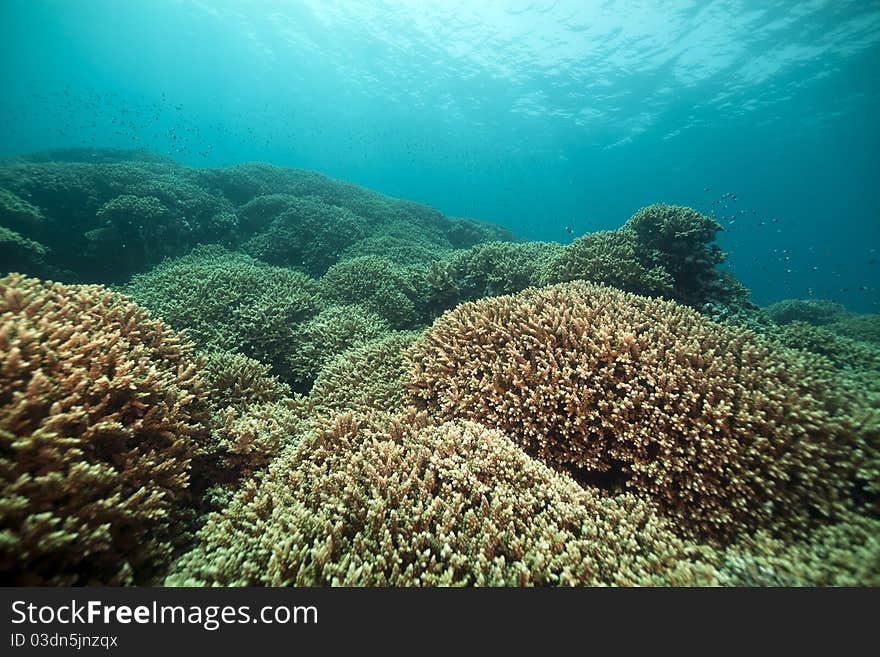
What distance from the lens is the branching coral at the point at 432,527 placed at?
2885mm

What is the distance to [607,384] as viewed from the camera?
478cm

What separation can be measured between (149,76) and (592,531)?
8698 inches

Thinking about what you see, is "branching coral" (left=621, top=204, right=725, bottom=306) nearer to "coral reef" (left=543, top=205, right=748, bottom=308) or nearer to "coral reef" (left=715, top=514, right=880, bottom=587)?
"coral reef" (left=543, top=205, right=748, bottom=308)

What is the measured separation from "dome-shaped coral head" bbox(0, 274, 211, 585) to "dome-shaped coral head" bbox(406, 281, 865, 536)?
347 centimetres

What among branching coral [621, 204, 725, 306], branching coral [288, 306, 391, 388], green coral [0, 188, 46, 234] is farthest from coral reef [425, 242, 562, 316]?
green coral [0, 188, 46, 234]

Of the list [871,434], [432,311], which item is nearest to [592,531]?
[871,434]

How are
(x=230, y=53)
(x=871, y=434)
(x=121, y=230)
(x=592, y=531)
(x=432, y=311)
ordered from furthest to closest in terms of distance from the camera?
(x=230, y=53), (x=121, y=230), (x=432, y=311), (x=871, y=434), (x=592, y=531)

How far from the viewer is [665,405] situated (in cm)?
432

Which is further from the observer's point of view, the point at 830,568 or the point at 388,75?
the point at 388,75

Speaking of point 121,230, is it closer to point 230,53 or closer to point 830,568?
point 830,568

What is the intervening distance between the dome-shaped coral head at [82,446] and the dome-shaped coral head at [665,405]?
3.47m

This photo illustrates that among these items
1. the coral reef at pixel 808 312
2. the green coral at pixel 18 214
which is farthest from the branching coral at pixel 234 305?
the coral reef at pixel 808 312

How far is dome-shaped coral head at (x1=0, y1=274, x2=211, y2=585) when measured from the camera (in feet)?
8.05

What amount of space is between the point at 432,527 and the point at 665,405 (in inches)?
129
